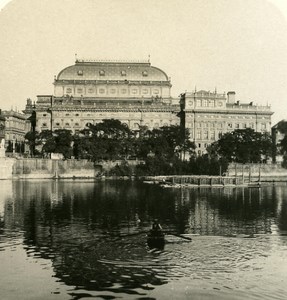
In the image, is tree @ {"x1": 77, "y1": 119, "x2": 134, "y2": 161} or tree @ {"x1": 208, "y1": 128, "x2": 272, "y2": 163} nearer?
tree @ {"x1": 77, "y1": 119, "x2": 134, "y2": 161}

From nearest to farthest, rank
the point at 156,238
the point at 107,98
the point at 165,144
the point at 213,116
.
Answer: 1. the point at 156,238
2. the point at 165,144
3. the point at 213,116
4. the point at 107,98

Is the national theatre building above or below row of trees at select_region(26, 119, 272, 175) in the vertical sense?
above

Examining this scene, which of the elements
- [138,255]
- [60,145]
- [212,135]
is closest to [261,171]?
[212,135]

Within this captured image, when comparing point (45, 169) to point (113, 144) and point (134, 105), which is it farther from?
point (134, 105)

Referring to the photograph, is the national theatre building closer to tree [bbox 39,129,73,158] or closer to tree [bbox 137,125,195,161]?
tree [bbox 137,125,195,161]

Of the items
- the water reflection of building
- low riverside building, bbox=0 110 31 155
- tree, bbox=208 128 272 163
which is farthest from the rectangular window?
the water reflection of building

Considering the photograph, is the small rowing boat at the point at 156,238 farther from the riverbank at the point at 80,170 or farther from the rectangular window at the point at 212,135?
the rectangular window at the point at 212,135

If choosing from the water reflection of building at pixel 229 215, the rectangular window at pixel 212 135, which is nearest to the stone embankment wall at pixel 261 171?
the rectangular window at pixel 212 135
